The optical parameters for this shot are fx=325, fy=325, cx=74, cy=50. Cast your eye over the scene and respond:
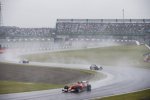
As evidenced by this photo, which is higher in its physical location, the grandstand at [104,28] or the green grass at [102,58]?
the grandstand at [104,28]

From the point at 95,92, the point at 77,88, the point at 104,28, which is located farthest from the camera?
the point at 104,28

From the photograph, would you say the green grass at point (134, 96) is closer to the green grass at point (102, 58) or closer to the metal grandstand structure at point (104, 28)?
the green grass at point (102, 58)

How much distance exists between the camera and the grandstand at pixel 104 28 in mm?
123750

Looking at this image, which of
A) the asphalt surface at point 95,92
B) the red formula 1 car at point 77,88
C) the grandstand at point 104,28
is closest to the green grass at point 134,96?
the asphalt surface at point 95,92

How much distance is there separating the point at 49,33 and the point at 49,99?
4509 inches

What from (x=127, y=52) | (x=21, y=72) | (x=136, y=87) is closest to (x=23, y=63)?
(x=21, y=72)

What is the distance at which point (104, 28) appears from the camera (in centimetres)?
13462

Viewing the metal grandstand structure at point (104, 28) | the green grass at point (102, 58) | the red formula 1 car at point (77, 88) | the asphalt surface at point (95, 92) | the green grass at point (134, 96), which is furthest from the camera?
the metal grandstand structure at point (104, 28)

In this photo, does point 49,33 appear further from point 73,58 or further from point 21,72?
point 21,72

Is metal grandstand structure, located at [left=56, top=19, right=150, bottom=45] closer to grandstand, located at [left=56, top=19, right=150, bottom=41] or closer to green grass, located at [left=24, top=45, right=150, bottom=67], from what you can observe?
grandstand, located at [left=56, top=19, right=150, bottom=41]

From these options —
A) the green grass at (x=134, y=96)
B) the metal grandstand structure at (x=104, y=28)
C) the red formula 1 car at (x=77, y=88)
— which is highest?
the metal grandstand structure at (x=104, y=28)

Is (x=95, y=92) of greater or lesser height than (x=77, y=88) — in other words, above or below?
below

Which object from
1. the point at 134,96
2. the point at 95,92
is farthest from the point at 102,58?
the point at 134,96

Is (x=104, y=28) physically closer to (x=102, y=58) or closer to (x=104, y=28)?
(x=104, y=28)
